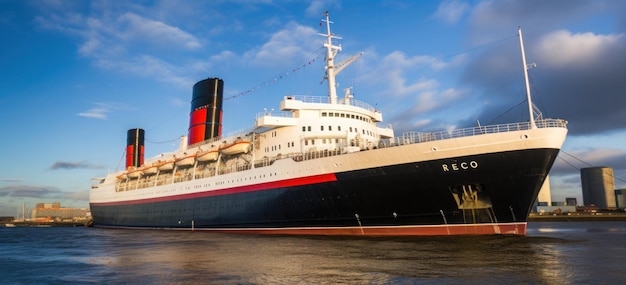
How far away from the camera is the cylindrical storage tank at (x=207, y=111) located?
41.7 metres

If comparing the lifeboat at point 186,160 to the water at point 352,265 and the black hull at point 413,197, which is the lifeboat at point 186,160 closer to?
the black hull at point 413,197

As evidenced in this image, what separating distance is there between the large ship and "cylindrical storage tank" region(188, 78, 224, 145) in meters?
1.85

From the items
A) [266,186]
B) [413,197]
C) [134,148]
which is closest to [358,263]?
[413,197]

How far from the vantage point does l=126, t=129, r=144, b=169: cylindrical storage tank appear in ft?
183

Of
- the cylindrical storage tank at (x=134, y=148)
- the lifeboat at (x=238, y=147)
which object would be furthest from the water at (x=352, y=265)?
the cylindrical storage tank at (x=134, y=148)

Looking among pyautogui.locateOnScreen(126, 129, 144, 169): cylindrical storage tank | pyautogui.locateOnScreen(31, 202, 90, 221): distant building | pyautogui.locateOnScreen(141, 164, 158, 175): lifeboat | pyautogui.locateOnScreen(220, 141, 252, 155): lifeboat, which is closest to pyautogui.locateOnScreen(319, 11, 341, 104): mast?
pyautogui.locateOnScreen(220, 141, 252, 155): lifeboat

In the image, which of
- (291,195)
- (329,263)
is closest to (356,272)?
(329,263)

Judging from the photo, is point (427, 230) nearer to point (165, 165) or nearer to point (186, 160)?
point (186, 160)

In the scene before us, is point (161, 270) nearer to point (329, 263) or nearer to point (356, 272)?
point (329, 263)

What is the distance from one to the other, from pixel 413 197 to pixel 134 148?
46.0 metres

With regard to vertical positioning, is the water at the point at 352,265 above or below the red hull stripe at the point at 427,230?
below

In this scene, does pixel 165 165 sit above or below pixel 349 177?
above

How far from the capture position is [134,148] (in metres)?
56.3

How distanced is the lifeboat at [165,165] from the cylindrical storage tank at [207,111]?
10.8 feet
